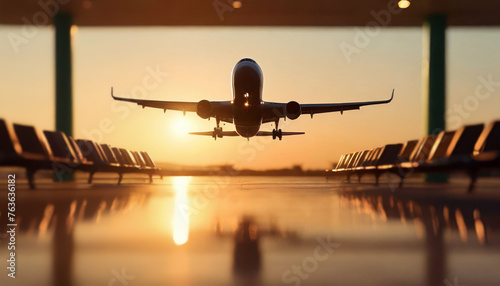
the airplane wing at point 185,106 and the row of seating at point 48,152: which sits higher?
the airplane wing at point 185,106

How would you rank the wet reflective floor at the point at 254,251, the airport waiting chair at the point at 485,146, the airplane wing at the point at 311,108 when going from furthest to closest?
the airplane wing at the point at 311,108
the airport waiting chair at the point at 485,146
the wet reflective floor at the point at 254,251

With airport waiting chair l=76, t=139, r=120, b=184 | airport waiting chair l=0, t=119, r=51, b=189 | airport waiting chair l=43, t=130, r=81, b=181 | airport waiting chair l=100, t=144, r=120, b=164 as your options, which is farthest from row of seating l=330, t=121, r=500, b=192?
airport waiting chair l=100, t=144, r=120, b=164

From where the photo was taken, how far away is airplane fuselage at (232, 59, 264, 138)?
19.8m

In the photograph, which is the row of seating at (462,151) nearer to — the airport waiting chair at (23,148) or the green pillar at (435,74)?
the airport waiting chair at (23,148)

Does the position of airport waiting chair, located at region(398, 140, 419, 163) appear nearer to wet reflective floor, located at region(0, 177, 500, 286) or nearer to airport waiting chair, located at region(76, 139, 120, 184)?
airport waiting chair, located at region(76, 139, 120, 184)

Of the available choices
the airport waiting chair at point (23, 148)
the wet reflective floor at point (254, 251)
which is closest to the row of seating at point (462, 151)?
the wet reflective floor at point (254, 251)

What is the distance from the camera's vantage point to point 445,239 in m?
3.39

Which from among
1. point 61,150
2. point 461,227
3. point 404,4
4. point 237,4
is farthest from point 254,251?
point 404,4

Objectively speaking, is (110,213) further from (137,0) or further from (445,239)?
(137,0)

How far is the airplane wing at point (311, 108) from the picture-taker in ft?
74.6

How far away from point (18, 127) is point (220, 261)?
727cm

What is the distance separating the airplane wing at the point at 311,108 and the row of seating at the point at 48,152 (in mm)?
6555

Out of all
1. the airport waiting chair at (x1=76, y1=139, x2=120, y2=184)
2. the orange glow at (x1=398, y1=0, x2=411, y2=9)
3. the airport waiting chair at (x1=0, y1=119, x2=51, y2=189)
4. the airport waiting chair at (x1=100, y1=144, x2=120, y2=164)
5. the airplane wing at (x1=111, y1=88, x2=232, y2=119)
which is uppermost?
the orange glow at (x1=398, y1=0, x2=411, y2=9)

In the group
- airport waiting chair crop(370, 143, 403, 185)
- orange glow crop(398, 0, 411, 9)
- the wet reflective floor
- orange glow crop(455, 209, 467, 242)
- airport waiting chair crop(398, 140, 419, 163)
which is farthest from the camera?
orange glow crop(398, 0, 411, 9)
